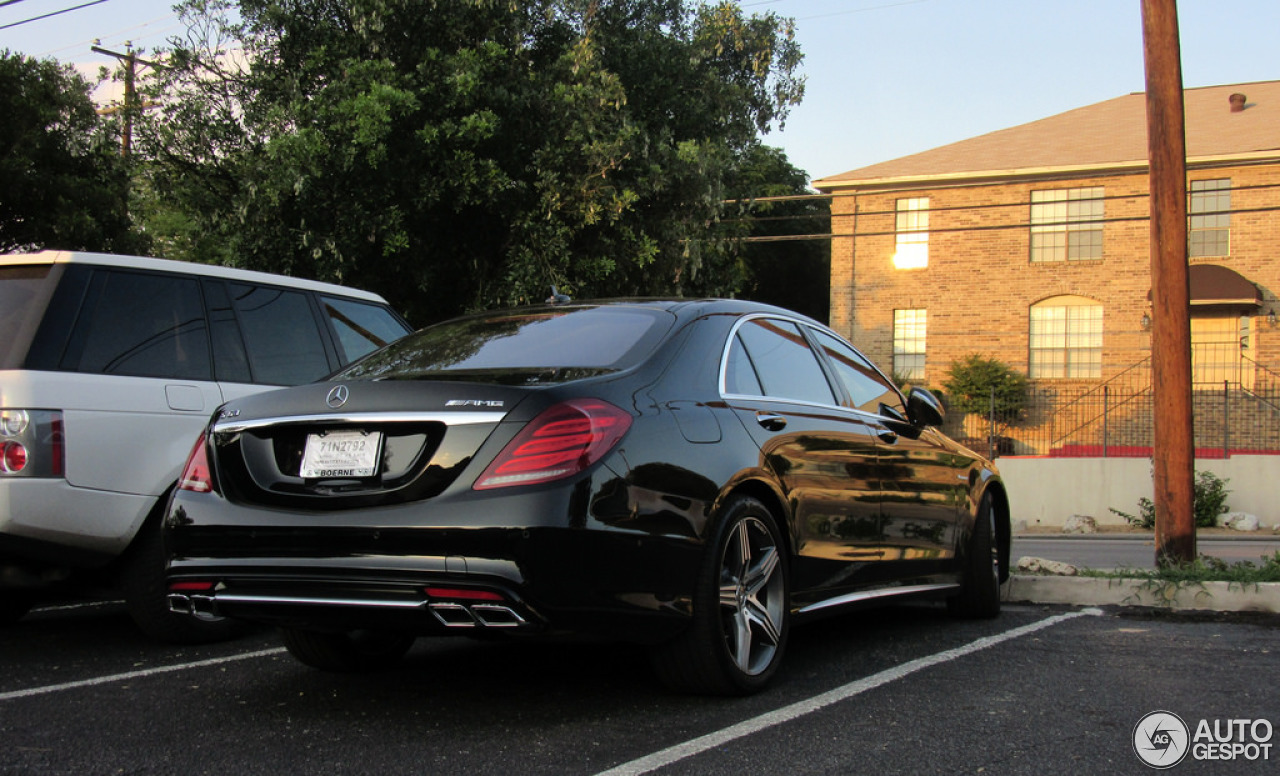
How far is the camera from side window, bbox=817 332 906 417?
6.21m

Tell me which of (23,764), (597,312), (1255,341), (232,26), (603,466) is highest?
(232,26)

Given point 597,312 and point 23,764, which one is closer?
point 23,764

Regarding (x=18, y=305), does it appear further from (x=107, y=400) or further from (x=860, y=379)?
(x=860, y=379)

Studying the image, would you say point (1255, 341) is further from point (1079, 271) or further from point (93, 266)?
point (93, 266)

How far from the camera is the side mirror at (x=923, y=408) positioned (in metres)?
6.61

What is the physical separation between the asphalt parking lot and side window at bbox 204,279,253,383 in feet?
4.51

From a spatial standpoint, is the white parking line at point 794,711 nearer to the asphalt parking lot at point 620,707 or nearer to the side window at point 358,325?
the asphalt parking lot at point 620,707

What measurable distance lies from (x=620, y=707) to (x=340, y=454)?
4.50 feet

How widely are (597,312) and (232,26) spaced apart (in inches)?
624

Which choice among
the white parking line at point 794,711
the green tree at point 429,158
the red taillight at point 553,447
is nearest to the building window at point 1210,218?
the green tree at point 429,158

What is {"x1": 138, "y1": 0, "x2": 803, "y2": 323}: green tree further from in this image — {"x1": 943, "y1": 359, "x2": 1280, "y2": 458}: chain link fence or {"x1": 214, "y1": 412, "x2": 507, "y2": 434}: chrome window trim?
{"x1": 214, "y1": 412, "x2": 507, "y2": 434}: chrome window trim

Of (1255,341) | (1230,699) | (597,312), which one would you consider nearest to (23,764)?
(597,312)

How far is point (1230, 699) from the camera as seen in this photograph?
479 cm

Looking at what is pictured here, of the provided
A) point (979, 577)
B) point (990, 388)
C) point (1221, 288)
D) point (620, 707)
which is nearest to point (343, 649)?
point (620, 707)
